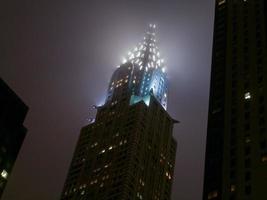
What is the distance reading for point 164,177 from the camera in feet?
631

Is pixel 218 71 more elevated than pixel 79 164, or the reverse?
pixel 79 164

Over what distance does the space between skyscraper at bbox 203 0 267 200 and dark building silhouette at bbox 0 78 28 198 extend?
36698 mm

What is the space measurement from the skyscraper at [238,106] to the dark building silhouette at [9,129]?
36698mm

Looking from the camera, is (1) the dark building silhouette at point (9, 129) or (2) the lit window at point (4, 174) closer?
(2) the lit window at point (4, 174)

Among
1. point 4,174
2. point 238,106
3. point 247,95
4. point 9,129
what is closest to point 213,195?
point 238,106

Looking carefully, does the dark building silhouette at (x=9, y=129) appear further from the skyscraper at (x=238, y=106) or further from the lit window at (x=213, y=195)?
the lit window at (x=213, y=195)

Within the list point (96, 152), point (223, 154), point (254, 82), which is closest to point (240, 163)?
point (223, 154)

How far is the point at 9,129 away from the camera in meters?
105

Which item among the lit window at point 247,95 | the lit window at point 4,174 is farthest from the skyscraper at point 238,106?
the lit window at point 4,174

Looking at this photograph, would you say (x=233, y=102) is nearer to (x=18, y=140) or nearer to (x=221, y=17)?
(x=221, y=17)

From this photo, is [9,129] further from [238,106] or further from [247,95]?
[247,95]

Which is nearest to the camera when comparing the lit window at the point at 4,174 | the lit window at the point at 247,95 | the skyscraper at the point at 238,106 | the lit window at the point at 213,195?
the skyscraper at the point at 238,106

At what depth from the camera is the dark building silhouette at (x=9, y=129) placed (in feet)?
329

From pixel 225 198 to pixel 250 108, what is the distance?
699 inches
